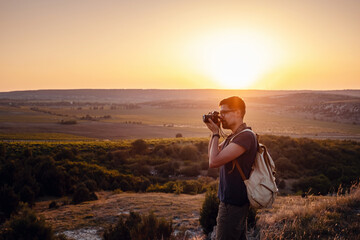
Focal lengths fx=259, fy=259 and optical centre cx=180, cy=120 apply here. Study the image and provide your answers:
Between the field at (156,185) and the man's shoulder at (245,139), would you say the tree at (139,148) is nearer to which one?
the field at (156,185)

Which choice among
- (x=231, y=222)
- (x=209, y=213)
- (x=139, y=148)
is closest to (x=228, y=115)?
(x=231, y=222)

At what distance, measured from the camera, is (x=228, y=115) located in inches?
117

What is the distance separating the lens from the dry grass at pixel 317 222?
471cm

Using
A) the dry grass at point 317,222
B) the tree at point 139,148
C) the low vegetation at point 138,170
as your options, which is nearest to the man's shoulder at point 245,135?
the dry grass at point 317,222

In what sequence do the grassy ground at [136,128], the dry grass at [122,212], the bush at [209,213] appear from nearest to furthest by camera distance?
1. the bush at [209,213]
2. the dry grass at [122,212]
3. the grassy ground at [136,128]

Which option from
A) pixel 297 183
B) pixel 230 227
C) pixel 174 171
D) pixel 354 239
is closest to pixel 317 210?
pixel 354 239

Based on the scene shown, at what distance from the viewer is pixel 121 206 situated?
1026cm

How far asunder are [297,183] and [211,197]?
14546 mm

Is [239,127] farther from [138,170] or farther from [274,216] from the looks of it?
[138,170]

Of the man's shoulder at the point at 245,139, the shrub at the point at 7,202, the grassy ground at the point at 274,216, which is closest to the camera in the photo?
the man's shoulder at the point at 245,139

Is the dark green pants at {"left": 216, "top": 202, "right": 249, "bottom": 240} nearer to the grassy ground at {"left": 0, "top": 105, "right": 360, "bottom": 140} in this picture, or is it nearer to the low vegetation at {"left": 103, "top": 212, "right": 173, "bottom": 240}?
the low vegetation at {"left": 103, "top": 212, "right": 173, "bottom": 240}

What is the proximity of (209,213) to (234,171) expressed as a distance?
11.6 ft

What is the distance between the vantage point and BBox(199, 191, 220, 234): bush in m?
5.95

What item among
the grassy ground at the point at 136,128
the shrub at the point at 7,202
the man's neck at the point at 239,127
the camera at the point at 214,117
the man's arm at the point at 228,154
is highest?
the camera at the point at 214,117
